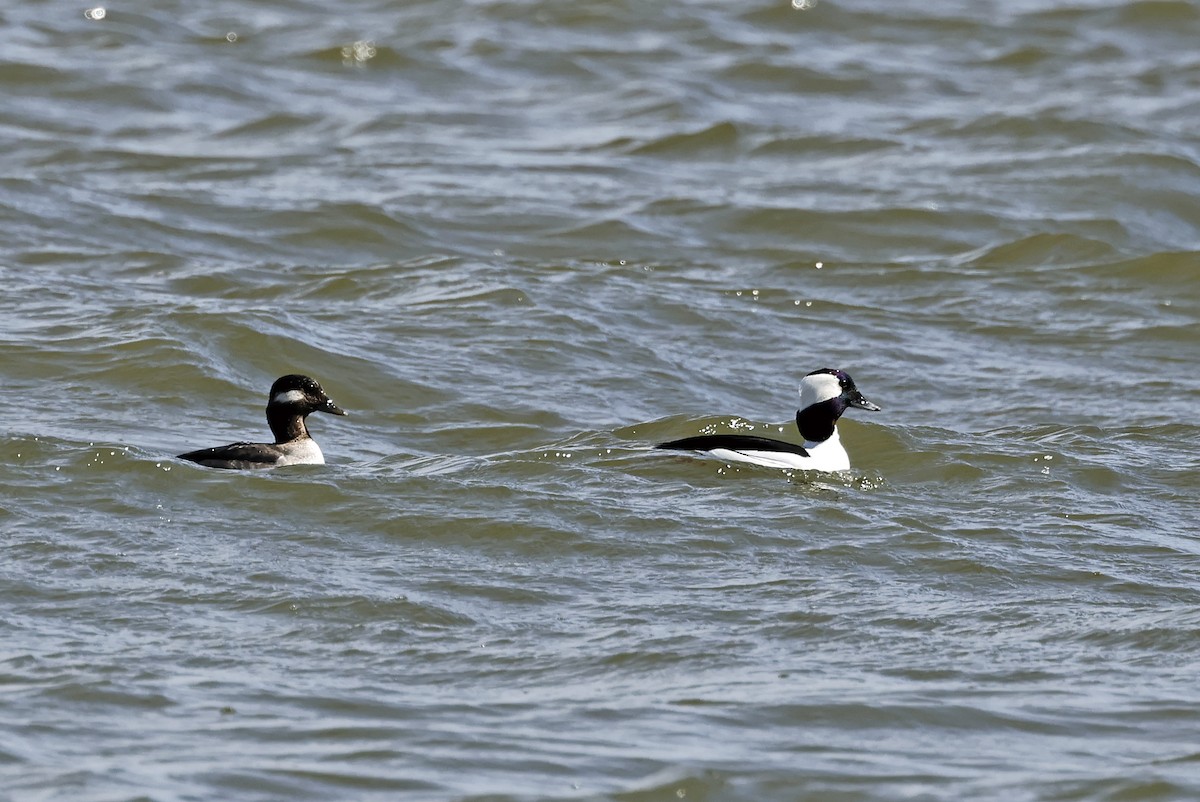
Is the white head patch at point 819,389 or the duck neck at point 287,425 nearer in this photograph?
the duck neck at point 287,425

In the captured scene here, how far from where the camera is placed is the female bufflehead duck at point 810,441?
1100cm

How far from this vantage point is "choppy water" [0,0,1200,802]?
274 inches

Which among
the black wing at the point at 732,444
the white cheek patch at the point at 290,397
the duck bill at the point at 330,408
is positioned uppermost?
the white cheek patch at the point at 290,397

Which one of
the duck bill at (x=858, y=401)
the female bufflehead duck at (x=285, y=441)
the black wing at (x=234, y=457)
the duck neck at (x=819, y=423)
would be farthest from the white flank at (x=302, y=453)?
the duck bill at (x=858, y=401)

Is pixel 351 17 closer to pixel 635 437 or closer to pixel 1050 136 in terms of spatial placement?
pixel 1050 136

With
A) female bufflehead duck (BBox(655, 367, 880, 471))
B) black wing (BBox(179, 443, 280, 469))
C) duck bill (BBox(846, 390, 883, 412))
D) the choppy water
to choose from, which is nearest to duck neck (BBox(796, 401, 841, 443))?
female bufflehead duck (BBox(655, 367, 880, 471))

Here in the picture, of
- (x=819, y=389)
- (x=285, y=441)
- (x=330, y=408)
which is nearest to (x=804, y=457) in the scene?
(x=819, y=389)

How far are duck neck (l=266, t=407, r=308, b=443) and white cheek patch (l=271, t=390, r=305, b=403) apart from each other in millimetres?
69

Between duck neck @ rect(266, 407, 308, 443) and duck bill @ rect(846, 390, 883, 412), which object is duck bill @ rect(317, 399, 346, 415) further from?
duck bill @ rect(846, 390, 883, 412)

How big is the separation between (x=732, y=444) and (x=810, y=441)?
2.38 feet

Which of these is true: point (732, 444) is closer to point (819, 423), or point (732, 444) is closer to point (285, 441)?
point (819, 423)

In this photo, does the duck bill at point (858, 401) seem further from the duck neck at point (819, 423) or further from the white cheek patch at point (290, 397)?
the white cheek patch at point (290, 397)

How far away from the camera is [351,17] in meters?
26.0

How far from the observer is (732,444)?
36.1 ft
